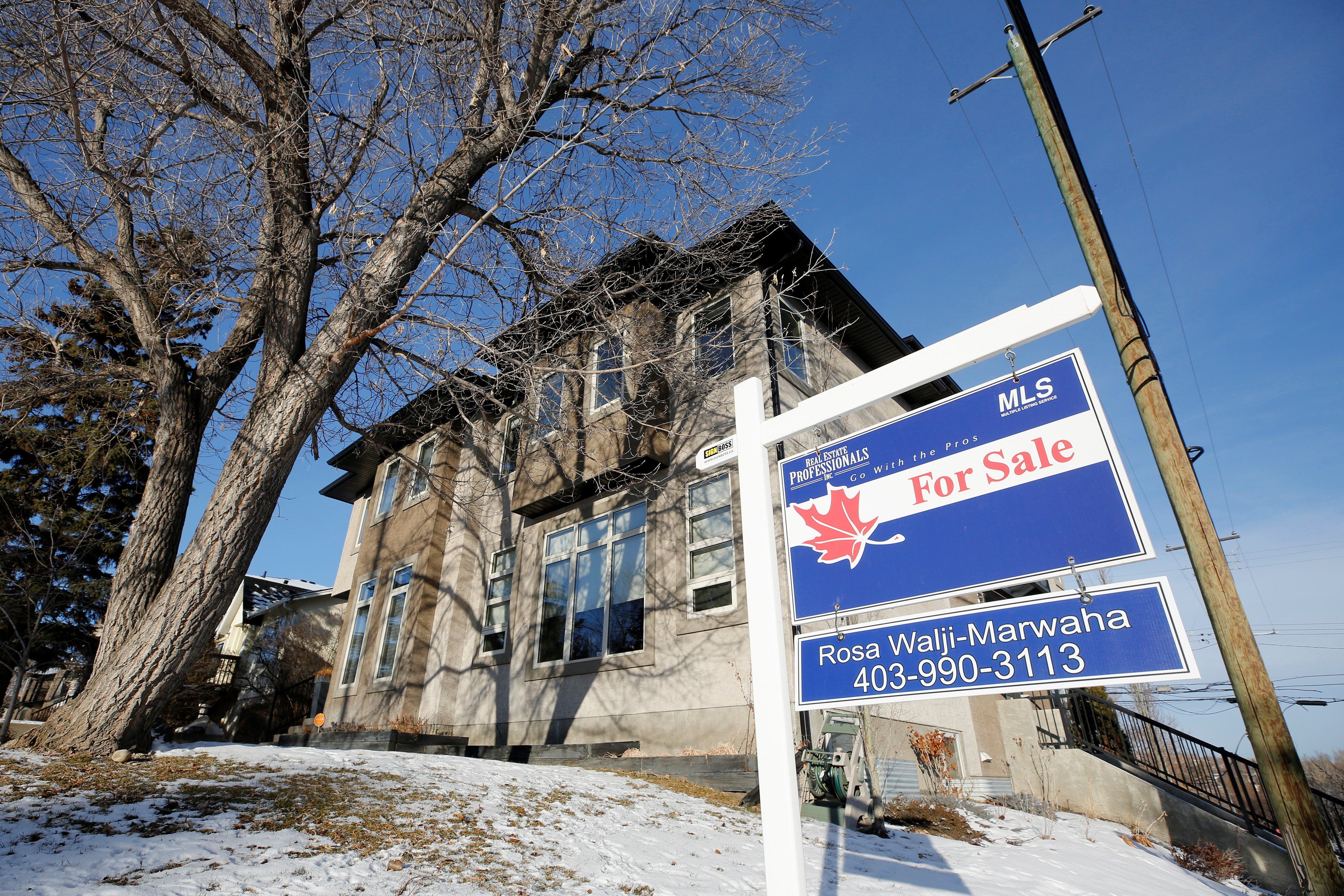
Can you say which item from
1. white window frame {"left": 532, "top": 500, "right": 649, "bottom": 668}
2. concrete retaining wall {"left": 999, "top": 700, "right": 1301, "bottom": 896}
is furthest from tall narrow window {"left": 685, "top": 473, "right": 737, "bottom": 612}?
concrete retaining wall {"left": 999, "top": 700, "right": 1301, "bottom": 896}

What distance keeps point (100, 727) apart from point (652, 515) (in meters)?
7.01

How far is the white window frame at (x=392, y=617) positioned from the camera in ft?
46.4

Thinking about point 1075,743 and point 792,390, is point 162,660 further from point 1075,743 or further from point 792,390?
point 1075,743

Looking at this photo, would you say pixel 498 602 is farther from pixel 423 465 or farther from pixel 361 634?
pixel 423 465

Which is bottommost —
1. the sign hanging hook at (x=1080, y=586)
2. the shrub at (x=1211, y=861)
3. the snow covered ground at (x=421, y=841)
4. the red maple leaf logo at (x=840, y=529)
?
the shrub at (x=1211, y=861)

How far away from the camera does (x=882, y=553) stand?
2.89m

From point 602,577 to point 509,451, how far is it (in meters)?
4.44

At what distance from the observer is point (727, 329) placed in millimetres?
10867

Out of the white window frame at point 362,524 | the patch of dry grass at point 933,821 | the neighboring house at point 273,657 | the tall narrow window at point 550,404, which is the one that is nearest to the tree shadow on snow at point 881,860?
the patch of dry grass at point 933,821

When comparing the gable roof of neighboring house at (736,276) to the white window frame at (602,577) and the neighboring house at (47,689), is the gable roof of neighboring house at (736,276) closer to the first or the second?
the white window frame at (602,577)

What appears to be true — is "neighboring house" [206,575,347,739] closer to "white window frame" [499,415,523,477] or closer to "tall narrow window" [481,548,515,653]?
"tall narrow window" [481,548,515,653]

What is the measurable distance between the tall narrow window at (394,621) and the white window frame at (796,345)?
9.60 meters

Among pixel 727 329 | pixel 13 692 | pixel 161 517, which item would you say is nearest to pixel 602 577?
pixel 727 329

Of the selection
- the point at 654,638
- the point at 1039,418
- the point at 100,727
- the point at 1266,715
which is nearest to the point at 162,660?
the point at 100,727
